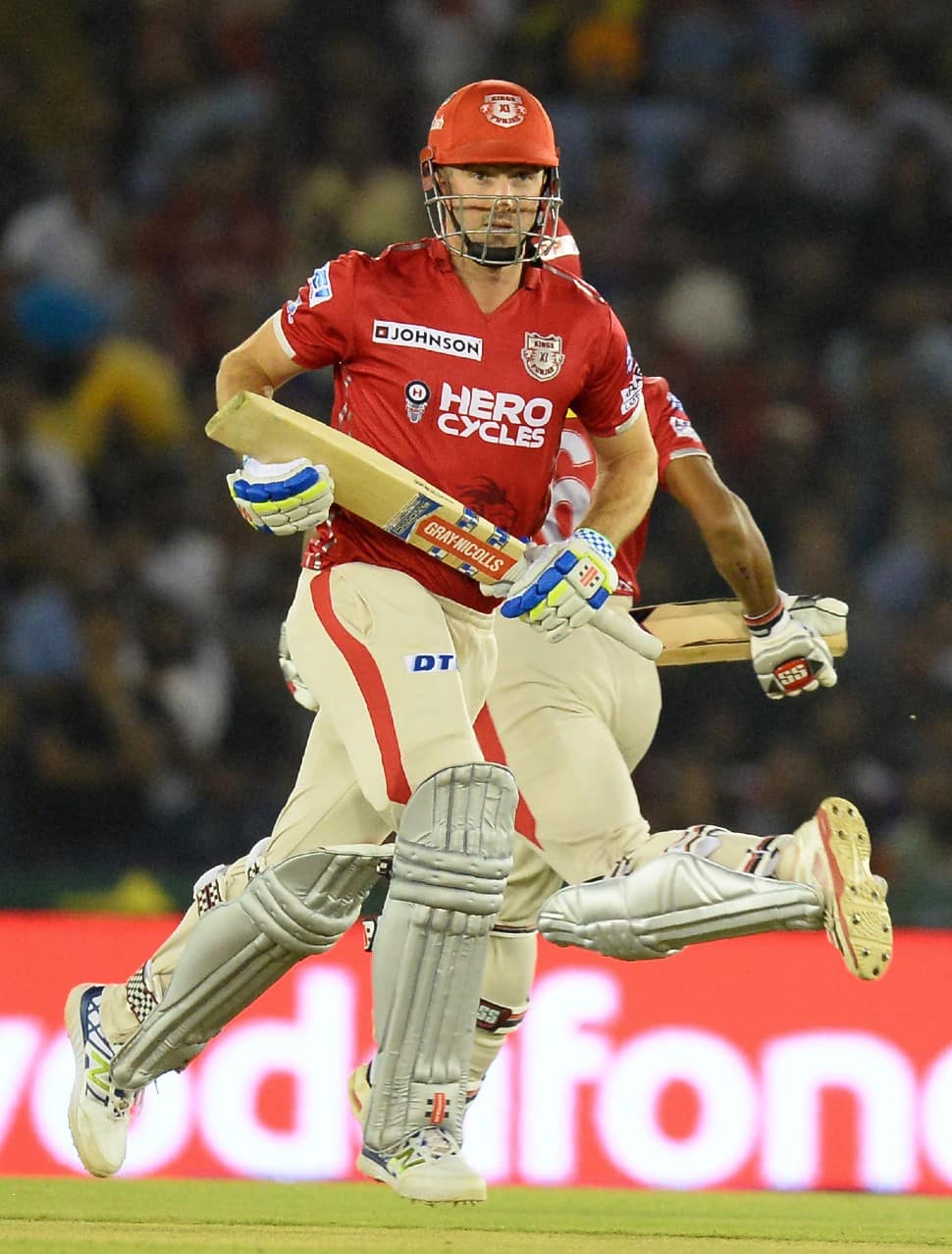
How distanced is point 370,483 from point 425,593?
0.24 m

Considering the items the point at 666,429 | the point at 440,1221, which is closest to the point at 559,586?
the point at 666,429

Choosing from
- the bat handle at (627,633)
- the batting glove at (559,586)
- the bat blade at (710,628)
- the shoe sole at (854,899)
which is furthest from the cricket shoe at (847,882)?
the bat blade at (710,628)

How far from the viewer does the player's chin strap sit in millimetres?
3664

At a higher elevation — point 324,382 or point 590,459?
point 324,382

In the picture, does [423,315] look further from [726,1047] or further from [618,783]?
[726,1047]

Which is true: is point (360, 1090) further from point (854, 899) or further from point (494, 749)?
point (854, 899)

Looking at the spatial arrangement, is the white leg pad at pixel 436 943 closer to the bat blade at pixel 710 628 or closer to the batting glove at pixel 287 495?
the batting glove at pixel 287 495

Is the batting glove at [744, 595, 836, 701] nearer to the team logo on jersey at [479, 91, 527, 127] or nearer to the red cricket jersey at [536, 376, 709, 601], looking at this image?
the red cricket jersey at [536, 376, 709, 601]

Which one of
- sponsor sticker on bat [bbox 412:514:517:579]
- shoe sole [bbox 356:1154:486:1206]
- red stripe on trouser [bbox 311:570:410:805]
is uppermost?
sponsor sticker on bat [bbox 412:514:517:579]

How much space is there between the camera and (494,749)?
430 cm

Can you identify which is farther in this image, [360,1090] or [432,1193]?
[360,1090]

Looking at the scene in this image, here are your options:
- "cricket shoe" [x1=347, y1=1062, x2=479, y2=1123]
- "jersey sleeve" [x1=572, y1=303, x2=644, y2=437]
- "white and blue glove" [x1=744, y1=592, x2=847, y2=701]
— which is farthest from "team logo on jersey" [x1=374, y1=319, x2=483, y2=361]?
"cricket shoe" [x1=347, y1=1062, x2=479, y2=1123]

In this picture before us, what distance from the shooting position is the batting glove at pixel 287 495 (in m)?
3.65

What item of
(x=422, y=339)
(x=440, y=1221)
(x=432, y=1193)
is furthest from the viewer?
(x=440, y=1221)
